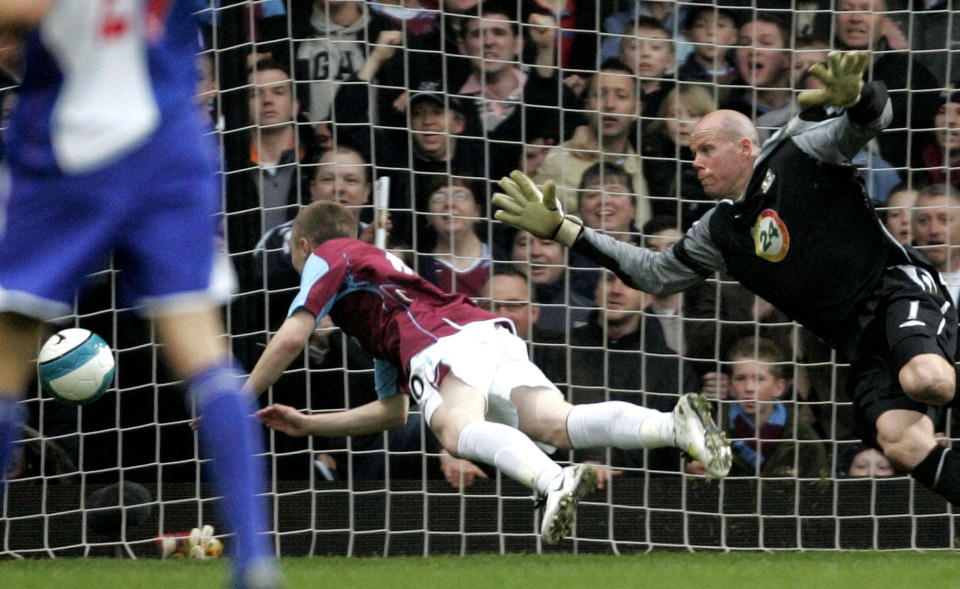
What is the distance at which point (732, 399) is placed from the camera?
22.8 feet

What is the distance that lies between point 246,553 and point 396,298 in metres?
2.64

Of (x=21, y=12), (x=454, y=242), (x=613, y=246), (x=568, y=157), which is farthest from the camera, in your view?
(x=568, y=157)

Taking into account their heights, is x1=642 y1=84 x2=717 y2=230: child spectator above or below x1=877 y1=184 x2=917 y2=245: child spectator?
above

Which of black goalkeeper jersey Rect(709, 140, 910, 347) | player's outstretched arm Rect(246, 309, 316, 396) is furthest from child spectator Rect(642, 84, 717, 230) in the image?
player's outstretched arm Rect(246, 309, 316, 396)

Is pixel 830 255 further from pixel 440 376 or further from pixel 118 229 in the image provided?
pixel 118 229

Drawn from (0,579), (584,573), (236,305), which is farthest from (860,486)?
(0,579)

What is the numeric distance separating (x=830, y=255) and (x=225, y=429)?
3058 mm

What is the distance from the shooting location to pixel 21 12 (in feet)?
9.02

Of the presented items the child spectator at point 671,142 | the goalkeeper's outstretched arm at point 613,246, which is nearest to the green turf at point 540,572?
the goalkeeper's outstretched arm at point 613,246

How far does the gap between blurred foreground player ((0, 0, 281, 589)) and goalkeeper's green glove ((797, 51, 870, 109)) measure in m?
2.44

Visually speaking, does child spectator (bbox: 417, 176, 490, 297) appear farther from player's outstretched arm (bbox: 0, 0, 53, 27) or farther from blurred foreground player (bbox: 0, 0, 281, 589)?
player's outstretched arm (bbox: 0, 0, 53, 27)

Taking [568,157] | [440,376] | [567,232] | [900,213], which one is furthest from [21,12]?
[900,213]

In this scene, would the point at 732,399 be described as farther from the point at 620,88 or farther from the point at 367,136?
the point at 367,136

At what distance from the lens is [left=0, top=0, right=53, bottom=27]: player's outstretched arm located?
274 cm
